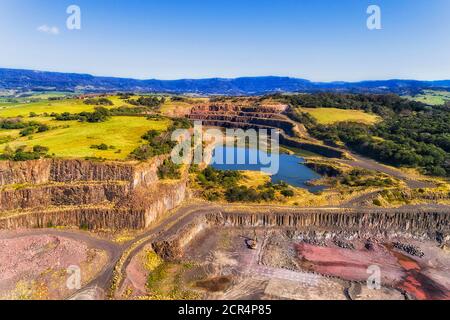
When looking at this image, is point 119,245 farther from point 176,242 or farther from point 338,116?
point 338,116

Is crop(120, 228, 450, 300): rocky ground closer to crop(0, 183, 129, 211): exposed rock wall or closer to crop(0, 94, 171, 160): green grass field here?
crop(0, 183, 129, 211): exposed rock wall

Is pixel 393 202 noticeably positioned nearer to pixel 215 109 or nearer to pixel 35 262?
pixel 35 262

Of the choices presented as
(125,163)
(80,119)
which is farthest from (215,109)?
(125,163)

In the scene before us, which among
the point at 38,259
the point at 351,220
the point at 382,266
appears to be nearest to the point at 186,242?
the point at 38,259

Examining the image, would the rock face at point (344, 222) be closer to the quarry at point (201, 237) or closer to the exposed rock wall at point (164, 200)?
the quarry at point (201, 237)

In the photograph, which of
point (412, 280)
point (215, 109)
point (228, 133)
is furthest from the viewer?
point (215, 109)

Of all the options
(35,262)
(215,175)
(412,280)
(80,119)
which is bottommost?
(412,280)

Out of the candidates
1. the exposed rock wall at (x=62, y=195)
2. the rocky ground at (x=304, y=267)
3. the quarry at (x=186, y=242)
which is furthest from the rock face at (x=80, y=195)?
the rocky ground at (x=304, y=267)
